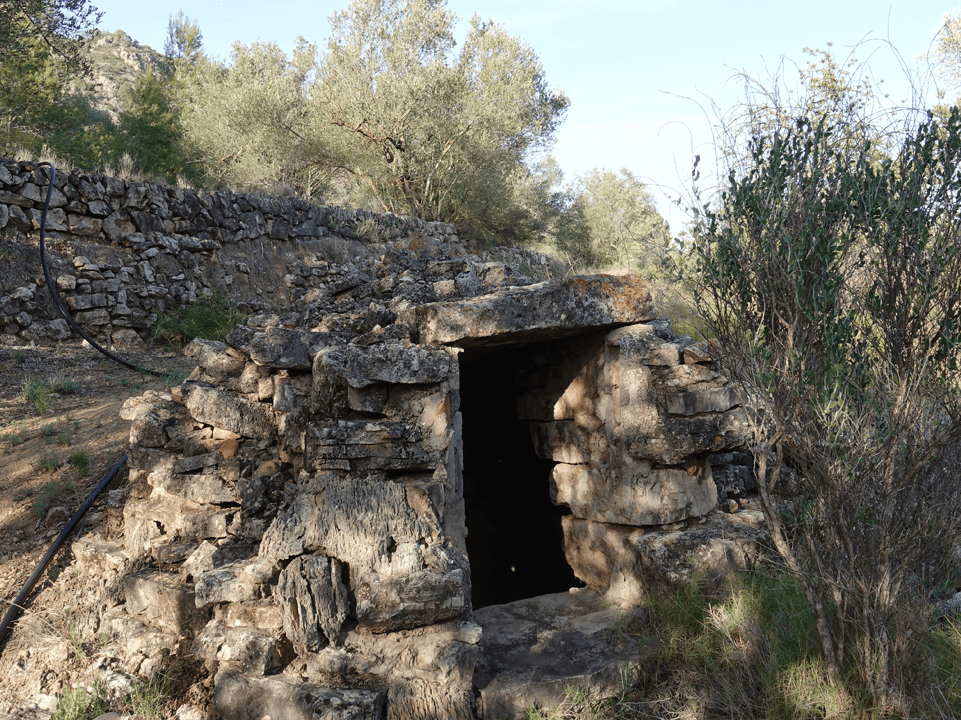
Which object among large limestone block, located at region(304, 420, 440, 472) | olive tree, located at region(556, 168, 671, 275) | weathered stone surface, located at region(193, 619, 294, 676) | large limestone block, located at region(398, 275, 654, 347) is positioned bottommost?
weathered stone surface, located at region(193, 619, 294, 676)

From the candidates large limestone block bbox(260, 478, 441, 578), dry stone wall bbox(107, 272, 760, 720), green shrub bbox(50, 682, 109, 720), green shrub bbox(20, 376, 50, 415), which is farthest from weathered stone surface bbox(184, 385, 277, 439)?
green shrub bbox(20, 376, 50, 415)

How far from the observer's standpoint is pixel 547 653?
383cm

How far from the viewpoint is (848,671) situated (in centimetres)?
319

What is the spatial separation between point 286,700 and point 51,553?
1.82 metres

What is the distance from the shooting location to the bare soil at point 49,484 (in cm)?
349

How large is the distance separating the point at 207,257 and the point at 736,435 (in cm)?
749

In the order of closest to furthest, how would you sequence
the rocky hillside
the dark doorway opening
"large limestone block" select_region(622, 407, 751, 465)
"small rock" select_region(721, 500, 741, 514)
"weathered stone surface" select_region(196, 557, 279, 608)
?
"weathered stone surface" select_region(196, 557, 279, 608), "large limestone block" select_region(622, 407, 751, 465), "small rock" select_region(721, 500, 741, 514), the dark doorway opening, the rocky hillside

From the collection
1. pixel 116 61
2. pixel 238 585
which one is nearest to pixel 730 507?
pixel 238 585

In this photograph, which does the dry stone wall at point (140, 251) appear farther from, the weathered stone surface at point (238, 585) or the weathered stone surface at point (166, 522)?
the weathered stone surface at point (238, 585)

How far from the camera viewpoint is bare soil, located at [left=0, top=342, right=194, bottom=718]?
3486 mm

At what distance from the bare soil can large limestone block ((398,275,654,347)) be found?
233 cm

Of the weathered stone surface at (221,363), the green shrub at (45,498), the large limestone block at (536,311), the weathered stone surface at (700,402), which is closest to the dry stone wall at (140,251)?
the weathered stone surface at (221,363)

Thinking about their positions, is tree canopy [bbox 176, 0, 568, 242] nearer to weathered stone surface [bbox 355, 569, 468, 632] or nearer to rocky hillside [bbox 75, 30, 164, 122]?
weathered stone surface [bbox 355, 569, 468, 632]

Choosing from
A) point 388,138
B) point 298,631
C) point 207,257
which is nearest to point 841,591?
point 298,631
